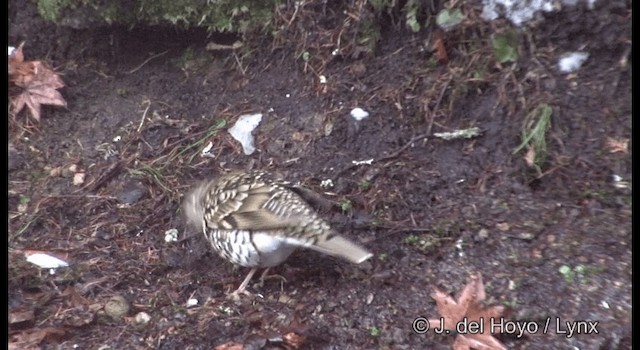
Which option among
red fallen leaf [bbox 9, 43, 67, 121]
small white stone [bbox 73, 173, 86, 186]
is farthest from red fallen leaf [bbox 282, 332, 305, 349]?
red fallen leaf [bbox 9, 43, 67, 121]

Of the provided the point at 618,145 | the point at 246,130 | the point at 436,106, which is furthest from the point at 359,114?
the point at 618,145

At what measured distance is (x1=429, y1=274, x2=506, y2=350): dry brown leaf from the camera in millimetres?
3133

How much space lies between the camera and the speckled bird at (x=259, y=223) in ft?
11.4

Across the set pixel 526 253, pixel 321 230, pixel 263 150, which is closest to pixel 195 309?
pixel 321 230

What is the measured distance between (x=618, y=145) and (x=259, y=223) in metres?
1.77

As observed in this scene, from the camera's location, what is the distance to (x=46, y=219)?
4.24m

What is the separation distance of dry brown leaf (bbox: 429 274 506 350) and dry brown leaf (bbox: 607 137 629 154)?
3.01ft

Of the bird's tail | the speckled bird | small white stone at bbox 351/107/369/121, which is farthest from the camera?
small white stone at bbox 351/107/369/121

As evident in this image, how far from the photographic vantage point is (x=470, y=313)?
10.6ft

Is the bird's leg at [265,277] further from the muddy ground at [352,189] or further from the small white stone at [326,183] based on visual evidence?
the small white stone at [326,183]

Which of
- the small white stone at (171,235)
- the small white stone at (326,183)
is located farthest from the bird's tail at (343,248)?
the small white stone at (171,235)

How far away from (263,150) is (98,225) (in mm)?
1049

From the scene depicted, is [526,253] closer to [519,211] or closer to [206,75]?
[519,211]

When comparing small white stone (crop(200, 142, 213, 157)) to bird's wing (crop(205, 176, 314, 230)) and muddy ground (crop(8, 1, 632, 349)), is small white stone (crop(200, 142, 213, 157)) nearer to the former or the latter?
muddy ground (crop(8, 1, 632, 349))
